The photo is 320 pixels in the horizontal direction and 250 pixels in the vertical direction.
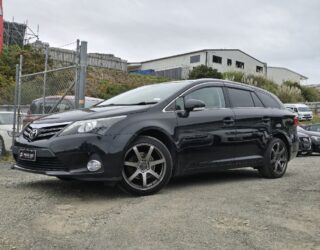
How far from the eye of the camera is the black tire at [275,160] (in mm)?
7871

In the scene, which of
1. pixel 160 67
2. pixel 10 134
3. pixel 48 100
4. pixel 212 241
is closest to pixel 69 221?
pixel 212 241

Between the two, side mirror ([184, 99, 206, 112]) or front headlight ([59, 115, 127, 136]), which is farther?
side mirror ([184, 99, 206, 112])

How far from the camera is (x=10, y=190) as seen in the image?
6133 mm

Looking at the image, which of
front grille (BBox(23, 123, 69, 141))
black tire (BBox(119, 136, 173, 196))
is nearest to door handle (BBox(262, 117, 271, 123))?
black tire (BBox(119, 136, 173, 196))

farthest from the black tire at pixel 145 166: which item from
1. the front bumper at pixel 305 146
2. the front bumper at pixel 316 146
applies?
the front bumper at pixel 316 146

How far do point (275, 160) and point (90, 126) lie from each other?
11.4 feet

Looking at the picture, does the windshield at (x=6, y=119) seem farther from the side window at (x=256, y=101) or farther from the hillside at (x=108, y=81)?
the hillside at (x=108, y=81)

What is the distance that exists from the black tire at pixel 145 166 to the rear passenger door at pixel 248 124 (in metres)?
1.54

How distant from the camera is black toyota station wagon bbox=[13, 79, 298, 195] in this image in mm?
5730

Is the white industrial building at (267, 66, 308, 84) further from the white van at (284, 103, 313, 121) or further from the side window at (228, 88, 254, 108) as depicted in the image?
the side window at (228, 88, 254, 108)

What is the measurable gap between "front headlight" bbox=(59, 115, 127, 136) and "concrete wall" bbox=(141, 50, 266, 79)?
5073 centimetres

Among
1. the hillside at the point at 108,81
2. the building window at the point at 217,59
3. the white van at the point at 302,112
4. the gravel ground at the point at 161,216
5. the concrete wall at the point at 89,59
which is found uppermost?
the building window at the point at 217,59

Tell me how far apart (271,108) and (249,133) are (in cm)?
97

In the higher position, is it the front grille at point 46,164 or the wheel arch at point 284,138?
the wheel arch at point 284,138
